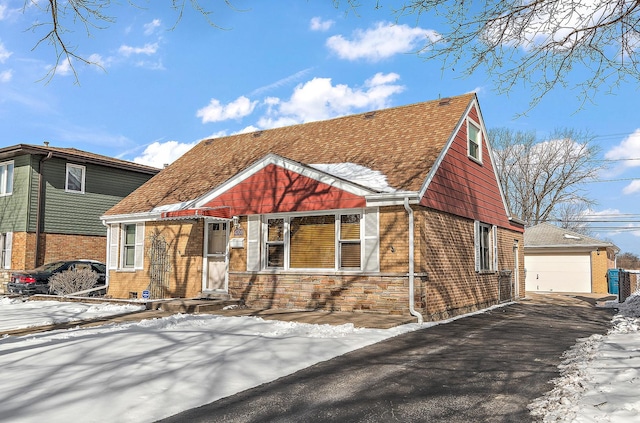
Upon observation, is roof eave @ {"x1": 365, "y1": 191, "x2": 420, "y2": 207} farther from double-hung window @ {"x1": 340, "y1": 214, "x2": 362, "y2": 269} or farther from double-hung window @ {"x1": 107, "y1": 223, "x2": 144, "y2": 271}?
double-hung window @ {"x1": 107, "y1": 223, "x2": 144, "y2": 271}

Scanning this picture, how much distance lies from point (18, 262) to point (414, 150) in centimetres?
1789

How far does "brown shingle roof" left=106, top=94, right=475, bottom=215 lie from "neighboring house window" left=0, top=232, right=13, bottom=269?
7.29 m

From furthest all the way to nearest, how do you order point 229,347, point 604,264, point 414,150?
point 604,264, point 414,150, point 229,347

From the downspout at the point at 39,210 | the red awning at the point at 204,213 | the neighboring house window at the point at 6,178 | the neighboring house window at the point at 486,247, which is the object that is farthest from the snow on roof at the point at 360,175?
the neighboring house window at the point at 6,178

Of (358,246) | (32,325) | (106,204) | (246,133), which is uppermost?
(246,133)

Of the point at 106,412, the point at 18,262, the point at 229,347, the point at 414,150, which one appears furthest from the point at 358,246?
the point at 18,262

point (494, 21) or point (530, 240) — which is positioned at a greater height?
point (494, 21)

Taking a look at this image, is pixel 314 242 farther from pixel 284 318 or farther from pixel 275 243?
pixel 284 318

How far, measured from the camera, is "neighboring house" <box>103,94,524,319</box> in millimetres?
12609

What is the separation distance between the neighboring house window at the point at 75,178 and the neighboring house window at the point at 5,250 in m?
3.26

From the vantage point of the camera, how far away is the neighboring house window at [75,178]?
23922 mm

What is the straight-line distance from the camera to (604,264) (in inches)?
1211

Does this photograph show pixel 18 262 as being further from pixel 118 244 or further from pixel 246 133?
pixel 246 133

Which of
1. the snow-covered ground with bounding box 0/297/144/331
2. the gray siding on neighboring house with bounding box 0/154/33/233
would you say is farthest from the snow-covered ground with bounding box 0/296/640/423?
the gray siding on neighboring house with bounding box 0/154/33/233
